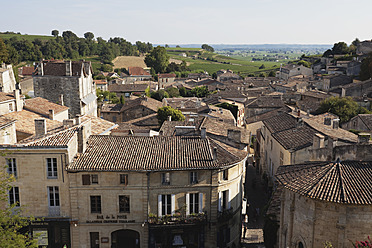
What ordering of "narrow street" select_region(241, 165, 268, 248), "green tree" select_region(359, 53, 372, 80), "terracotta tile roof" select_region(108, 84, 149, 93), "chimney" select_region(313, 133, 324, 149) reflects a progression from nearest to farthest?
1. "chimney" select_region(313, 133, 324, 149)
2. "narrow street" select_region(241, 165, 268, 248)
3. "green tree" select_region(359, 53, 372, 80)
4. "terracotta tile roof" select_region(108, 84, 149, 93)

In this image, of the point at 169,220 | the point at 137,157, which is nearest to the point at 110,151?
the point at 137,157

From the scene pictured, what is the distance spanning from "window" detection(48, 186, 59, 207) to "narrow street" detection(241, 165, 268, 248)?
13843mm

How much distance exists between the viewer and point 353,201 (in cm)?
1783

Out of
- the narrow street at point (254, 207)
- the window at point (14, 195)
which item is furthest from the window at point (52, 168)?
the narrow street at point (254, 207)

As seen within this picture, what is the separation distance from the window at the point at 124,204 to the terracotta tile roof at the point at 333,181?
1023 cm

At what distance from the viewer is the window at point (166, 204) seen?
1019 inches

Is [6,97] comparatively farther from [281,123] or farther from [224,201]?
[281,123]

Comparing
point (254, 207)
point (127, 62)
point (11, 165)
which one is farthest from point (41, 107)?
point (127, 62)

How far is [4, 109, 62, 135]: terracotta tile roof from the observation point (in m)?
35.8

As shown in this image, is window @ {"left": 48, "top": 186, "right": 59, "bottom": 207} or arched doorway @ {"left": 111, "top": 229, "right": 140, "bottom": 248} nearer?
window @ {"left": 48, "top": 186, "right": 59, "bottom": 207}

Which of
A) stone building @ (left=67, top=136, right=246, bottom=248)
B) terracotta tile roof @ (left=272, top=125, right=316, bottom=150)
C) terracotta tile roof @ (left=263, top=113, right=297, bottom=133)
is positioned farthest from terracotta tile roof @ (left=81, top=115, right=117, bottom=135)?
terracotta tile roof @ (left=263, top=113, right=297, bottom=133)

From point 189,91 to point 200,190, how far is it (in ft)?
257

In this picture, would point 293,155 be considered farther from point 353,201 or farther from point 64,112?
point 64,112

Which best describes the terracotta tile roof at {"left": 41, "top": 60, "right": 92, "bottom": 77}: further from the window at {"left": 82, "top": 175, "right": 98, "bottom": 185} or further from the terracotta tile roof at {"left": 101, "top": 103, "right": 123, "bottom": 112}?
the window at {"left": 82, "top": 175, "right": 98, "bottom": 185}
